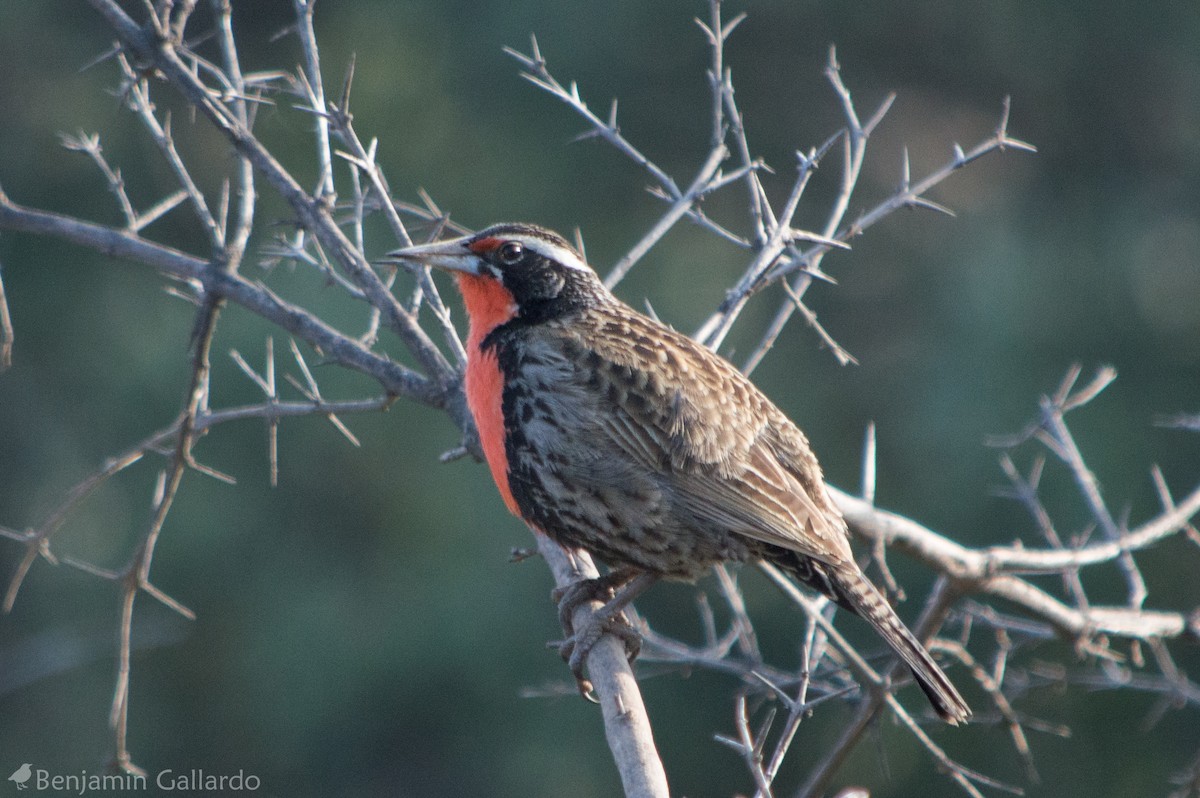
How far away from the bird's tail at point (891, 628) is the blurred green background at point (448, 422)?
214 inches

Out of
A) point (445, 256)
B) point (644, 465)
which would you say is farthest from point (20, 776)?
point (644, 465)

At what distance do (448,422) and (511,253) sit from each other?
6.52 meters

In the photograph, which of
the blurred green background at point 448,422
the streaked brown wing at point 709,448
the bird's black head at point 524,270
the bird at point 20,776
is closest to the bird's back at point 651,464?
the streaked brown wing at point 709,448

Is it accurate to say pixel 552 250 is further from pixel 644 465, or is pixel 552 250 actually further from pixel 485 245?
pixel 644 465

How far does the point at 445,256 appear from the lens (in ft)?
14.5

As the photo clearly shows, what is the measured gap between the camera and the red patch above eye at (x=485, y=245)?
→ 4.54 meters

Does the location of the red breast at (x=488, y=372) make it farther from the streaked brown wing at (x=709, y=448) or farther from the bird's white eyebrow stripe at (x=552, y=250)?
the streaked brown wing at (x=709, y=448)

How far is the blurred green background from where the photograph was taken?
9891 mm

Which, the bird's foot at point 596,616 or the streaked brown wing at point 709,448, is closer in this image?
the bird's foot at point 596,616

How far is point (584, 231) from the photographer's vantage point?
38.0 feet

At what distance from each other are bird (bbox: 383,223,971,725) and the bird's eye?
23cm

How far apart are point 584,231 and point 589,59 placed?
4.45 ft

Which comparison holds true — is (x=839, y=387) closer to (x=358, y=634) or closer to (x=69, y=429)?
(x=358, y=634)

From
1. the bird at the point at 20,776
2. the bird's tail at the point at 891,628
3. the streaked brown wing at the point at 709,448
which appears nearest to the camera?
the bird's tail at the point at 891,628
